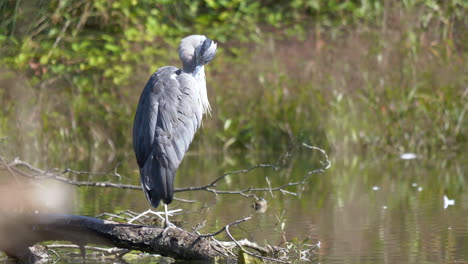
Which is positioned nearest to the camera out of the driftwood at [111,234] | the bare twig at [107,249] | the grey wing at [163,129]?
the driftwood at [111,234]

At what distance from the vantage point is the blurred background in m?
8.04

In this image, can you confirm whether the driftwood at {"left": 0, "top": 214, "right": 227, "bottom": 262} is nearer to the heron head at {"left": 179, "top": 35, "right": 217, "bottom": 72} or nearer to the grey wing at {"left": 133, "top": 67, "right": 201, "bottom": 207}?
the grey wing at {"left": 133, "top": 67, "right": 201, "bottom": 207}

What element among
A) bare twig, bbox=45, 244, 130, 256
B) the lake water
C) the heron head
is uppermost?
the heron head

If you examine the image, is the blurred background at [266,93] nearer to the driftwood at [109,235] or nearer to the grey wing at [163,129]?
the grey wing at [163,129]

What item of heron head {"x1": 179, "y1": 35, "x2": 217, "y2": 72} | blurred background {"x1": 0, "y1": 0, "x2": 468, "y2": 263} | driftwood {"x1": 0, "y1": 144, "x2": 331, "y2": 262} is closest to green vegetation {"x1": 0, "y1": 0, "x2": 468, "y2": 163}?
blurred background {"x1": 0, "y1": 0, "x2": 468, "y2": 263}

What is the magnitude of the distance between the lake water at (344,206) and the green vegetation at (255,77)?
65 cm

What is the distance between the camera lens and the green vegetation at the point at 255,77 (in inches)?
416

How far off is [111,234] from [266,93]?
707 centimetres

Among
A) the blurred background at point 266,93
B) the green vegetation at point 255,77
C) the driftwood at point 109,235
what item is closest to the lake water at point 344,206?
the blurred background at point 266,93

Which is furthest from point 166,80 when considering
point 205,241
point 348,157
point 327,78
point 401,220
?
point 327,78

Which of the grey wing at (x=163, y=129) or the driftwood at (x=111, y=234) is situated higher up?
the grey wing at (x=163, y=129)

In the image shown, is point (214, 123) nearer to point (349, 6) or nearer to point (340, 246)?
point (349, 6)

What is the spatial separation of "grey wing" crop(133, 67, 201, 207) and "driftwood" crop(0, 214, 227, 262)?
0.39m

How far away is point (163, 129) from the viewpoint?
16.8 feet
